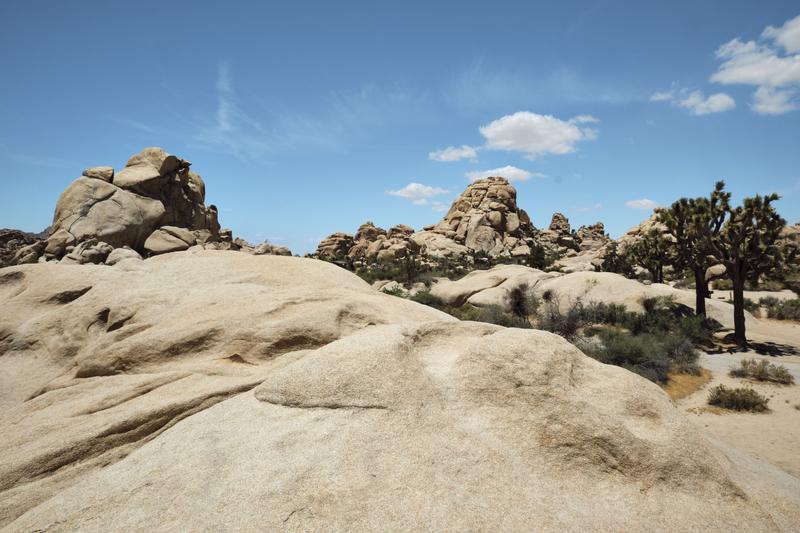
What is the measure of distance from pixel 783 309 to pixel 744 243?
26.2ft

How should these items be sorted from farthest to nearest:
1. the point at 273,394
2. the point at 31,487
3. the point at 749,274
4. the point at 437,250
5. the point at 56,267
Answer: the point at 437,250
the point at 749,274
the point at 56,267
the point at 273,394
the point at 31,487

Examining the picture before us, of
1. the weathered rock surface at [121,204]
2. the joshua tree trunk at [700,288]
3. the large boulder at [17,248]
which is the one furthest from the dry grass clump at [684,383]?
the large boulder at [17,248]

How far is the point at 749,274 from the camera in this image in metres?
20.2

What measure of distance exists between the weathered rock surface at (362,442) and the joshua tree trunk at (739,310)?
16.9m

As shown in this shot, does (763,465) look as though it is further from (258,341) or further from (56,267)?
(56,267)

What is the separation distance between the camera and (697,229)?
20359 millimetres

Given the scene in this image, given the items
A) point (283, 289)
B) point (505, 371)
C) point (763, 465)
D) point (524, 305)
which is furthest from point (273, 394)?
point (524, 305)

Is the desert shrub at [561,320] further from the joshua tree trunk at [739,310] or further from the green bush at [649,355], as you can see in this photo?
the joshua tree trunk at [739,310]

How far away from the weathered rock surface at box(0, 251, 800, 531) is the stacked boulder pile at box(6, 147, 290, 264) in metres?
14.1

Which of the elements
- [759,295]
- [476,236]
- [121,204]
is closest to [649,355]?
[759,295]

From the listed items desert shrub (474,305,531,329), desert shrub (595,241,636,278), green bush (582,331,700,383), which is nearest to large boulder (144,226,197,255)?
desert shrub (474,305,531,329)

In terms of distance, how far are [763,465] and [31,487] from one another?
833 centimetres

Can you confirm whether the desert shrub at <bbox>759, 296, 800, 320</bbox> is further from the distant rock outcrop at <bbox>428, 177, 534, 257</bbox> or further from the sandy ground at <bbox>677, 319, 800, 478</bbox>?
the distant rock outcrop at <bbox>428, 177, 534, 257</bbox>

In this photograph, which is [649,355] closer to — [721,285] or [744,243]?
[744,243]
